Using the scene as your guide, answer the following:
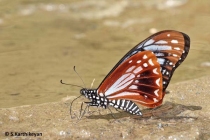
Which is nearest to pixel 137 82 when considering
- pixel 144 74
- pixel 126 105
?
pixel 144 74

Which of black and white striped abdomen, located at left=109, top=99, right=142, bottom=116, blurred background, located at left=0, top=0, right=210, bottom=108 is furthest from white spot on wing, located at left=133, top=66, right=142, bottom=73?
blurred background, located at left=0, top=0, right=210, bottom=108

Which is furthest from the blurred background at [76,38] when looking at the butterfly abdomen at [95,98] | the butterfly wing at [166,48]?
the butterfly wing at [166,48]

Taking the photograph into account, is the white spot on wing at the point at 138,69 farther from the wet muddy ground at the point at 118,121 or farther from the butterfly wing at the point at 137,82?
the wet muddy ground at the point at 118,121

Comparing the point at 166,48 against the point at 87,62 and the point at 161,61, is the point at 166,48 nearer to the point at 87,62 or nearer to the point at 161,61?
the point at 161,61

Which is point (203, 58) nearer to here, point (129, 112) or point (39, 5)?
point (129, 112)

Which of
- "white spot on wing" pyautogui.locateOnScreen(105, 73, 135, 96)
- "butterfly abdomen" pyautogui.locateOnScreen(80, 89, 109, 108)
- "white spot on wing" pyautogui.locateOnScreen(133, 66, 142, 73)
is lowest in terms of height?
"butterfly abdomen" pyautogui.locateOnScreen(80, 89, 109, 108)

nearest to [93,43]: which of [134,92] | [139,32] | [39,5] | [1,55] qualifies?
[139,32]

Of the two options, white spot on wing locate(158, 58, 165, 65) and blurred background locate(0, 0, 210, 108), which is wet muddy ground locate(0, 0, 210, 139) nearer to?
blurred background locate(0, 0, 210, 108)
